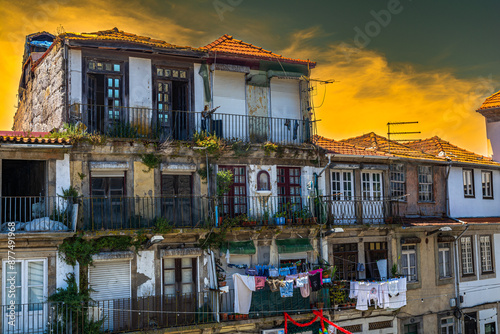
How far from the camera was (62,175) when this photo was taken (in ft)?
65.3

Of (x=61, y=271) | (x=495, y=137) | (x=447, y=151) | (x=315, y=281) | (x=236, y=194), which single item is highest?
(x=495, y=137)

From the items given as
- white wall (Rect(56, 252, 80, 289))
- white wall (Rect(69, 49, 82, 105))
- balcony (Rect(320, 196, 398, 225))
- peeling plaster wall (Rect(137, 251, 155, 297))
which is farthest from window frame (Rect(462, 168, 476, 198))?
white wall (Rect(56, 252, 80, 289))

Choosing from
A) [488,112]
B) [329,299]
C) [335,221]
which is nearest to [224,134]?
[335,221]

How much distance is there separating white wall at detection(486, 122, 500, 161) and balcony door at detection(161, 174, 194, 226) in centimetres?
1990

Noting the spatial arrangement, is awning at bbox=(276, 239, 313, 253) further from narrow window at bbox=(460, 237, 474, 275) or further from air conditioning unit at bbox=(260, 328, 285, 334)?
narrow window at bbox=(460, 237, 474, 275)

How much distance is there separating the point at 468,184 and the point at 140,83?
59.7ft

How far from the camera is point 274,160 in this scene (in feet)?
78.7

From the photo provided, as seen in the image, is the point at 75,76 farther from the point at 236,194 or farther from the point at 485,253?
the point at 485,253

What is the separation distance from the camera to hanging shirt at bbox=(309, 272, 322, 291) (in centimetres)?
2322

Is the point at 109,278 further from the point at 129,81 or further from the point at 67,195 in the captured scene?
the point at 129,81

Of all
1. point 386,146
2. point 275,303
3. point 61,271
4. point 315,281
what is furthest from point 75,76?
point 386,146

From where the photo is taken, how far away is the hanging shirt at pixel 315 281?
23.2 metres

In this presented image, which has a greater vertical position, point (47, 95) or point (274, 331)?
point (47, 95)

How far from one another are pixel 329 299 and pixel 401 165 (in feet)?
25.4
